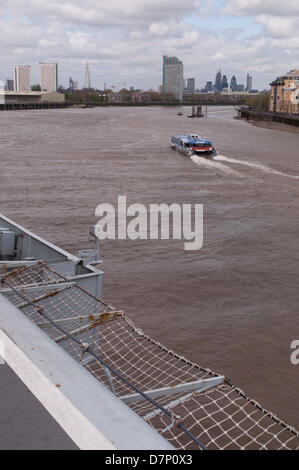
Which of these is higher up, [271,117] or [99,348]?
[271,117]

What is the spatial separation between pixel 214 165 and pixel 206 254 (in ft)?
32.8

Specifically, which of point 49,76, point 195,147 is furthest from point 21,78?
point 195,147

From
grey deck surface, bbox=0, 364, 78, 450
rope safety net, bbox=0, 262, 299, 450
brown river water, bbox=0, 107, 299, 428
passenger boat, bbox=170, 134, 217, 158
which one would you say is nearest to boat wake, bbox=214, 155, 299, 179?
brown river water, bbox=0, 107, 299, 428

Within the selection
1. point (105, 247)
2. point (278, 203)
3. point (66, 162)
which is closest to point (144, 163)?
point (66, 162)

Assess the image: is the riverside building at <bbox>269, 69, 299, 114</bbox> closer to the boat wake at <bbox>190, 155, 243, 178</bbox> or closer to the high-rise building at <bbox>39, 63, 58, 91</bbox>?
the boat wake at <bbox>190, 155, 243, 178</bbox>

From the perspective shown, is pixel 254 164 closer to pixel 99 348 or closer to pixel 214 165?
pixel 214 165

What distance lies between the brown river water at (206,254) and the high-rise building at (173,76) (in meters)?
116

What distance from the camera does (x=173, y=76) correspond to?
13225 centimetres

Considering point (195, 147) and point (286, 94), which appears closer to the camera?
point (195, 147)

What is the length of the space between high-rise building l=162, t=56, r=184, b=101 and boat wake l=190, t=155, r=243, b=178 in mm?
112432

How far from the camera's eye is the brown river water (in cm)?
430

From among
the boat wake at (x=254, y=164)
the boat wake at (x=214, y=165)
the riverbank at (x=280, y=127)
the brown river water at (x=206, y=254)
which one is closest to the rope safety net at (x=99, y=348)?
the brown river water at (x=206, y=254)

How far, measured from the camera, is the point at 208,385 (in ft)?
6.11

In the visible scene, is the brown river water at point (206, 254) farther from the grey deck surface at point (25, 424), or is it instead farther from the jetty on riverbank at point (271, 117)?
the jetty on riverbank at point (271, 117)
